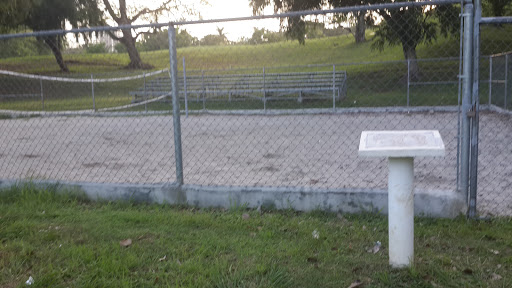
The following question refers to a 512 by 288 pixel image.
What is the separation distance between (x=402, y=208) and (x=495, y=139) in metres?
7.11

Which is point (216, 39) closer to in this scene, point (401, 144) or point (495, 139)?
point (401, 144)

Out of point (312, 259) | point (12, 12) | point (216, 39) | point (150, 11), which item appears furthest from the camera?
point (150, 11)

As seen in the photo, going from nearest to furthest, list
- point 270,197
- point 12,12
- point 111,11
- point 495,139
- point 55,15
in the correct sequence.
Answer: point 270,197 < point 495,139 < point 12,12 < point 55,15 < point 111,11

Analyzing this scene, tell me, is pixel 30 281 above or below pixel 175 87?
below

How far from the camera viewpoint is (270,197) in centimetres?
480

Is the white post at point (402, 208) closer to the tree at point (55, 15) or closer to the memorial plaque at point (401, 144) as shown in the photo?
the memorial plaque at point (401, 144)

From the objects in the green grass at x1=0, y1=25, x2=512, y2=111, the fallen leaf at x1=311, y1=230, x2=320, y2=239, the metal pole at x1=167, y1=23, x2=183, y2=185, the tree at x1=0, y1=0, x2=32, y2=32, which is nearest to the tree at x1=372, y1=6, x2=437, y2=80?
the green grass at x1=0, y1=25, x2=512, y2=111

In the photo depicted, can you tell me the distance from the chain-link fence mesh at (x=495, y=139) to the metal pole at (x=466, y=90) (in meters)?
0.48

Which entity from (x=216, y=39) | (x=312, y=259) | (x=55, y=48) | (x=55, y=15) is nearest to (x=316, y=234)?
(x=312, y=259)

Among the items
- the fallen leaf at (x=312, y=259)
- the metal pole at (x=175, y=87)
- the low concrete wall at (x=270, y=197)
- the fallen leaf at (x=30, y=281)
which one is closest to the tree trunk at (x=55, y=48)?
the low concrete wall at (x=270, y=197)

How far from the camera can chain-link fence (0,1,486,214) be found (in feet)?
21.2

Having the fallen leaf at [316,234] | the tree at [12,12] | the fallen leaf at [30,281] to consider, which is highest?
the tree at [12,12]

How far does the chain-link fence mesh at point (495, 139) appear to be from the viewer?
5043 mm

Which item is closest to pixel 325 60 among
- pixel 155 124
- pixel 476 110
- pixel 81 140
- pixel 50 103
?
pixel 155 124
